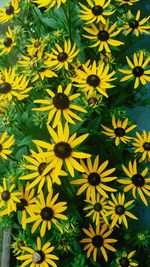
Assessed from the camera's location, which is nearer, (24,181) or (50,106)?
(50,106)

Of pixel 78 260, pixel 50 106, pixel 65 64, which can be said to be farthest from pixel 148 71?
pixel 78 260

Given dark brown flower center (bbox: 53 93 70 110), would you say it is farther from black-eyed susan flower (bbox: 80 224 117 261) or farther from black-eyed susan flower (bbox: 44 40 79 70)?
black-eyed susan flower (bbox: 80 224 117 261)

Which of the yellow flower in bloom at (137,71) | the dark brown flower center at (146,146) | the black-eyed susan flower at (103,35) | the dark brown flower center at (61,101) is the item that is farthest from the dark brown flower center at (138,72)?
the dark brown flower center at (61,101)

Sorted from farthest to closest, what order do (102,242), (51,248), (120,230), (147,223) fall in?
(147,223), (120,230), (102,242), (51,248)

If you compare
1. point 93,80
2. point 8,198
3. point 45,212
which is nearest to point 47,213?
point 45,212

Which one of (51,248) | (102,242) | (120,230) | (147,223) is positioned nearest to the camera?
(51,248)

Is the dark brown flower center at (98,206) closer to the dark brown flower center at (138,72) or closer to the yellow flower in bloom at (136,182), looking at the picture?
the yellow flower in bloom at (136,182)

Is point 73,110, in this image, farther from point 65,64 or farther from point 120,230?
point 120,230
